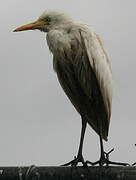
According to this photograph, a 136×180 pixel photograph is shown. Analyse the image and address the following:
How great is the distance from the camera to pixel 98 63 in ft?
23.6

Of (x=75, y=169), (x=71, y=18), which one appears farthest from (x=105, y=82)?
Answer: (x=75, y=169)

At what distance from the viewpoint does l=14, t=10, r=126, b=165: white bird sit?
23.4 ft

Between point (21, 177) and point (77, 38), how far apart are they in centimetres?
325

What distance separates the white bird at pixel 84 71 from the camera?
23.4ft

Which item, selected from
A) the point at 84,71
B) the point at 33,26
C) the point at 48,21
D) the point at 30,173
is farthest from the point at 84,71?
the point at 30,173

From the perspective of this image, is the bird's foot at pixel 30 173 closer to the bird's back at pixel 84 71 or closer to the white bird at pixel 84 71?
the white bird at pixel 84 71

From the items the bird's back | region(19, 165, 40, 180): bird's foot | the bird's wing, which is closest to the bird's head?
the bird's back

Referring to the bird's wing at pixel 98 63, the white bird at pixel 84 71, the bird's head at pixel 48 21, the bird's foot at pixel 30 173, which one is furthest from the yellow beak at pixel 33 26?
the bird's foot at pixel 30 173

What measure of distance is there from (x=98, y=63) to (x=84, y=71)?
0.79ft

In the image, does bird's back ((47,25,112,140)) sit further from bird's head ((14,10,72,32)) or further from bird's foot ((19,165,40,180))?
bird's foot ((19,165,40,180))

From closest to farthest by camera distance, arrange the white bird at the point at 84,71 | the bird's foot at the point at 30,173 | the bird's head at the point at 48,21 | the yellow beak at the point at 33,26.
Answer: the bird's foot at the point at 30,173
the white bird at the point at 84,71
the bird's head at the point at 48,21
the yellow beak at the point at 33,26

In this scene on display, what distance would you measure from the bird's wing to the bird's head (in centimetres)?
41

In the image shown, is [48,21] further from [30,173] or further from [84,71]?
[30,173]

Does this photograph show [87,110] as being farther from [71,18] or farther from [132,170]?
[132,170]
